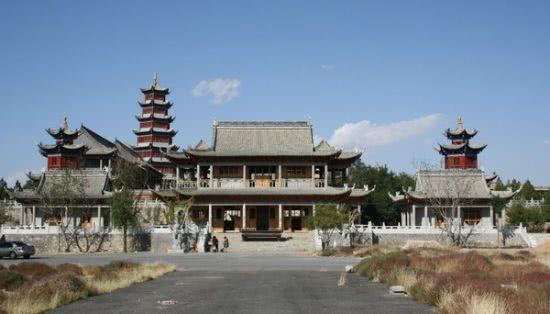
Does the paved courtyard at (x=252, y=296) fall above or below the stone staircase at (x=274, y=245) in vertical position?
above

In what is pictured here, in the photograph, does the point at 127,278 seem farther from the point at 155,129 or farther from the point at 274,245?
the point at 155,129

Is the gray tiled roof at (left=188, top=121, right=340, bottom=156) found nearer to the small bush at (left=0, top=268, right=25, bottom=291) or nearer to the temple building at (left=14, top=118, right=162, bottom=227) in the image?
the temple building at (left=14, top=118, right=162, bottom=227)

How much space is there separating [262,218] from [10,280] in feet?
125

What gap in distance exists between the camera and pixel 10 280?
20.2 metres

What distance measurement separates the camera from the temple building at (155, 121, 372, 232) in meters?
55.4

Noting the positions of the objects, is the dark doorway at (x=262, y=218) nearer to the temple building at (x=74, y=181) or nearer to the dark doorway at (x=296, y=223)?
the dark doorway at (x=296, y=223)

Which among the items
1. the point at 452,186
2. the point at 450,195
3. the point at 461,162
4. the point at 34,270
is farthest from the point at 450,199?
the point at 34,270

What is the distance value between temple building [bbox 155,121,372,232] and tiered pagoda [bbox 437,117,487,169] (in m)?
10.3

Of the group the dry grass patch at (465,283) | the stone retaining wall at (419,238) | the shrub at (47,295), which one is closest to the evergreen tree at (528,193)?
the stone retaining wall at (419,238)

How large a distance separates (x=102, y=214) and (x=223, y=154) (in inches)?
469

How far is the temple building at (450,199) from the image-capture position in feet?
180

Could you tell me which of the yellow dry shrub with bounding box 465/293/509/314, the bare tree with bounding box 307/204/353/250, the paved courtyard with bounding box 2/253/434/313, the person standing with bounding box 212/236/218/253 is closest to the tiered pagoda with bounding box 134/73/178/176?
the person standing with bounding box 212/236/218/253

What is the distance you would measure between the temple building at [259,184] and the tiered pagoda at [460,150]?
404 inches

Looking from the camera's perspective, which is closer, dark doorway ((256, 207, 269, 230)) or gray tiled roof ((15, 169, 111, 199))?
gray tiled roof ((15, 169, 111, 199))
